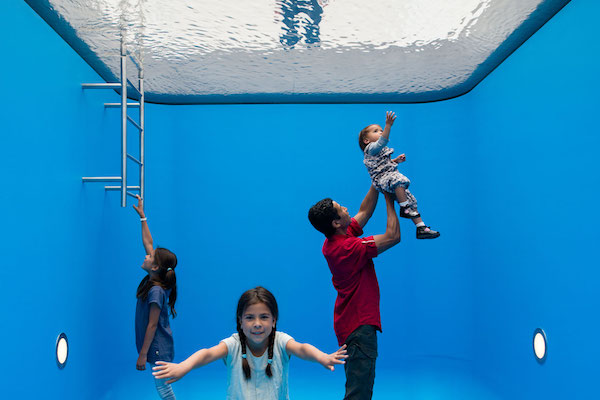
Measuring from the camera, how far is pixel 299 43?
360 cm

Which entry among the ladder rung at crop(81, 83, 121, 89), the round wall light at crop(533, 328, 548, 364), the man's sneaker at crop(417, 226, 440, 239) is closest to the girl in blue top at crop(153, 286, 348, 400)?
the man's sneaker at crop(417, 226, 440, 239)

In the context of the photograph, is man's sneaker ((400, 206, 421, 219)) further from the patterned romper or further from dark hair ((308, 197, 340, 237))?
dark hair ((308, 197, 340, 237))

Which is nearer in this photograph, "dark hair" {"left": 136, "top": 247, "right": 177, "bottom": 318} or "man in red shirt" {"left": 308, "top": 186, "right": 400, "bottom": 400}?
"man in red shirt" {"left": 308, "top": 186, "right": 400, "bottom": 400}

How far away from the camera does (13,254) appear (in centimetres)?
270

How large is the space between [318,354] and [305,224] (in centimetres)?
254

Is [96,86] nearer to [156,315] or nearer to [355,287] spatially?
[156,315]

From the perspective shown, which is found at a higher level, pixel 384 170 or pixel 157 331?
pixel 384 170

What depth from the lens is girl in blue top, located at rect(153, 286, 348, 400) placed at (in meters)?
2.06

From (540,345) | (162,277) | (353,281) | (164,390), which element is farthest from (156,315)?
(540,345)

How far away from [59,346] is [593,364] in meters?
2.83

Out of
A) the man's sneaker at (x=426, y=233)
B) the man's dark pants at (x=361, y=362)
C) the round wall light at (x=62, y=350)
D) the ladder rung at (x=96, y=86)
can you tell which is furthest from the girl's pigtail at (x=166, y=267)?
the man's sneaker at (x=426, y=233)

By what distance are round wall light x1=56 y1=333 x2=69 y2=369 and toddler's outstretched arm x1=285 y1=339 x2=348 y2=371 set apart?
1676 mm

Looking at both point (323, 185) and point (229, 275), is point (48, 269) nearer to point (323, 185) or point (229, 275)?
point (229, 275)

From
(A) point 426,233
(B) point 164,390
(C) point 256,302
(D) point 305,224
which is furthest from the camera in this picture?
(D) point 305,224
